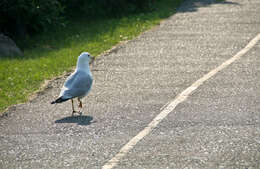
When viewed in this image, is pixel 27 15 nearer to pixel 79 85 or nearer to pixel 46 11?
pixel 46 11

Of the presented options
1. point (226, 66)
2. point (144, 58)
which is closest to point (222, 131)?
point (226, 66)

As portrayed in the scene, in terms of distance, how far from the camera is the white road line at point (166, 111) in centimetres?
631

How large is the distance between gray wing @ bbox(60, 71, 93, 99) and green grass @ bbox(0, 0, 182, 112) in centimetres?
120

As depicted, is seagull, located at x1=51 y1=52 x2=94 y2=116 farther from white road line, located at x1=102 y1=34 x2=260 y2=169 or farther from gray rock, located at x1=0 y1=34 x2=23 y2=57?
gray rock, located at x1=0 y1=34 x2=23 y2=57

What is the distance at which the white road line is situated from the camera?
6.31 metres

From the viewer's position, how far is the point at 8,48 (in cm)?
1279

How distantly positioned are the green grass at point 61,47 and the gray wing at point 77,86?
3.92 ft

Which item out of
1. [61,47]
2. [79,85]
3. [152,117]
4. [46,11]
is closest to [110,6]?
[46,11]

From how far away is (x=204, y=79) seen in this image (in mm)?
9547

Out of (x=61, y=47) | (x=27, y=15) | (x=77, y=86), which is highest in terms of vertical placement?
(x=27, y=15)

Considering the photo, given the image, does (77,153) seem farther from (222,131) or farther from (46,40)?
(46,40)

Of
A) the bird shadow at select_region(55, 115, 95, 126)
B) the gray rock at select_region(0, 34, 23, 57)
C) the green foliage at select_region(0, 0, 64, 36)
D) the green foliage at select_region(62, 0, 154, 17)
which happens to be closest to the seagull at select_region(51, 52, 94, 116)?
the bird shadow at select_region(55, 115, 95, 126)

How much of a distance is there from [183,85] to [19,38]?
6.81 metres

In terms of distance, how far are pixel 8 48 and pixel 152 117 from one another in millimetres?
6159
